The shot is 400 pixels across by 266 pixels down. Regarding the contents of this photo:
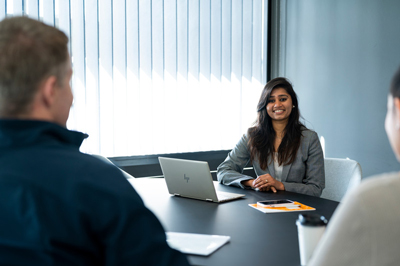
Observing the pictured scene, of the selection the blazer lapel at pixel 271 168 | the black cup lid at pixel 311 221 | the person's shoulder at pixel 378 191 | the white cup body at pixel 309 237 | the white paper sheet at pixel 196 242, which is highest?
the person's shoulder at pixel 378 191

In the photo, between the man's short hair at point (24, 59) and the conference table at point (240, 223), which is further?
the conference table at point (240, 223)

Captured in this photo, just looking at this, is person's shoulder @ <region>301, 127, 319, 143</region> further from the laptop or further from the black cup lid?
the black cup lid

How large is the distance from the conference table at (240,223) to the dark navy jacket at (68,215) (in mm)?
484

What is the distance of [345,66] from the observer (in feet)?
11.9

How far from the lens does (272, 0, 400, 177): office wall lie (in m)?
3.25

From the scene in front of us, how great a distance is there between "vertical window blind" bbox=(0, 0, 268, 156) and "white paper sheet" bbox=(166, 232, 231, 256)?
2.12m

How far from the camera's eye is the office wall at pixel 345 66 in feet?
10.7

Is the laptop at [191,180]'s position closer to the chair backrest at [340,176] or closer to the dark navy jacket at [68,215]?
the chair backrest at [340,176]

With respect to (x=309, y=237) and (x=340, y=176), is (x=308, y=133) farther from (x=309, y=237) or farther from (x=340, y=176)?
(x=309, y=237)

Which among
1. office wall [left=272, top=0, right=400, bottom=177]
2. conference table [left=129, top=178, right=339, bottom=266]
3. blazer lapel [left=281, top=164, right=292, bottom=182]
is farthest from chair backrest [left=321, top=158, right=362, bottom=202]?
office wall [left=272, top=0, right=400, bottom=177]

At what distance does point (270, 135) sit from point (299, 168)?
328mm

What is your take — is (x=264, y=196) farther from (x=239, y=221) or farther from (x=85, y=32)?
(x=85, y=32)

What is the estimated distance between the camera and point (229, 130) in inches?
166

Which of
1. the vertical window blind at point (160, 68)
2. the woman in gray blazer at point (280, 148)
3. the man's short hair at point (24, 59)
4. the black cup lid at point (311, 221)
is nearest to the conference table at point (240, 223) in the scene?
the black cup lid at point (311, 221)
